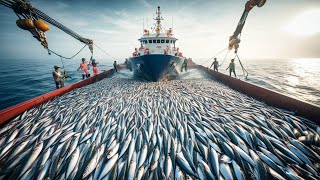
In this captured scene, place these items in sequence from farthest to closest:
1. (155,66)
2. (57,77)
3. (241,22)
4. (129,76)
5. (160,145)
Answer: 1. (129,76)
2. (155,66)
3. (57,77)
4. (241,22)
5. (160,145)

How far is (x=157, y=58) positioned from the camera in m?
10.1

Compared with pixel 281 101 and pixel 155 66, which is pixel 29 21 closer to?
pixel 155 66

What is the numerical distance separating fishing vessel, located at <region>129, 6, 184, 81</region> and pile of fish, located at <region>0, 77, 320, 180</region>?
6.03m

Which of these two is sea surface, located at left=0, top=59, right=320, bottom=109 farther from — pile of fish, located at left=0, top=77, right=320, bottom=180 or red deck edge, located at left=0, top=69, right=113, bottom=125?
pile of fish, located at left=0, top=77, right=320, bottom=180

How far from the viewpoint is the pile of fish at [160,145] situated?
265cm

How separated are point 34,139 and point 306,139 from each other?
23.7ft

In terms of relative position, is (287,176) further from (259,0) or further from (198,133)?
(259,0)

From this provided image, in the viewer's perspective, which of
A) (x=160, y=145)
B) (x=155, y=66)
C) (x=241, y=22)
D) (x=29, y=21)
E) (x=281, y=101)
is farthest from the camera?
(x=155, y=66)

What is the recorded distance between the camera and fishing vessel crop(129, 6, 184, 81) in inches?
407

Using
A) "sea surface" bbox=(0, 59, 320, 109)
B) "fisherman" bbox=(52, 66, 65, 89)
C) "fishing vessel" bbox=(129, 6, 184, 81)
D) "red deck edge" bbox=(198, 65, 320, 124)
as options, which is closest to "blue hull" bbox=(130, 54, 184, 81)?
"fishing vessel" bbox=(129, 6, 184, 81)

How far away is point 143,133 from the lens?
3752mm

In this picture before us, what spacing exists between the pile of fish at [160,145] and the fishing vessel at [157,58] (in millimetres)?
6030

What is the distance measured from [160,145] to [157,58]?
25.5ft

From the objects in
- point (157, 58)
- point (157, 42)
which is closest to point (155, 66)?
point (157, 58)
